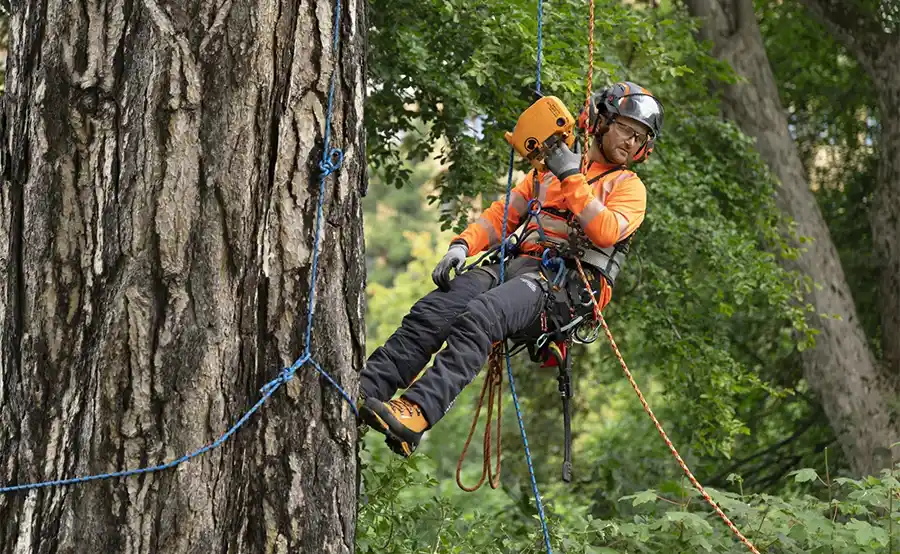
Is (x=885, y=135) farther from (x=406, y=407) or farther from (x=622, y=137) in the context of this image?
(x=406, y=407)

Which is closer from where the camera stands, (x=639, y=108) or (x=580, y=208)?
(x=580, y=208)

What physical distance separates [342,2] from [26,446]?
126 cm

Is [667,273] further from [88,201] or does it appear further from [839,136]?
[88,201]

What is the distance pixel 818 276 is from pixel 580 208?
4.65 m

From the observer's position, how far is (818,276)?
8.12m

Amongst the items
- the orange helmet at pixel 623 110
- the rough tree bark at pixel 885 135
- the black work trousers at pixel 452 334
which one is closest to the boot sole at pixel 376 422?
the black work trousers at pixel 452 334

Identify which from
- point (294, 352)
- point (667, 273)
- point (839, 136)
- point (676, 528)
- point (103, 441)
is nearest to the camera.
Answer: point (103, 441)

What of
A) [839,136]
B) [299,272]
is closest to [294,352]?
[299,272]

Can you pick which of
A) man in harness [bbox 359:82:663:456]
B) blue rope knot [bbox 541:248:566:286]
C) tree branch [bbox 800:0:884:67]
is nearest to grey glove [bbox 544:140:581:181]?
man in harness [bbox 359:82:663:456]

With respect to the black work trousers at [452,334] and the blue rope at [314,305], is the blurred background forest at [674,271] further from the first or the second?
the blue rope at [314,305]

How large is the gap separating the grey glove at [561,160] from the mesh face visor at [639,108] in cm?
46

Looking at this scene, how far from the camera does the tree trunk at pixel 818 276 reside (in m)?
8.04

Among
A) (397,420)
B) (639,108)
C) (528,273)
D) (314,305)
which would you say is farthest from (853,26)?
(314,305)

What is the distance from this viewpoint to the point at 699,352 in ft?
24.1
